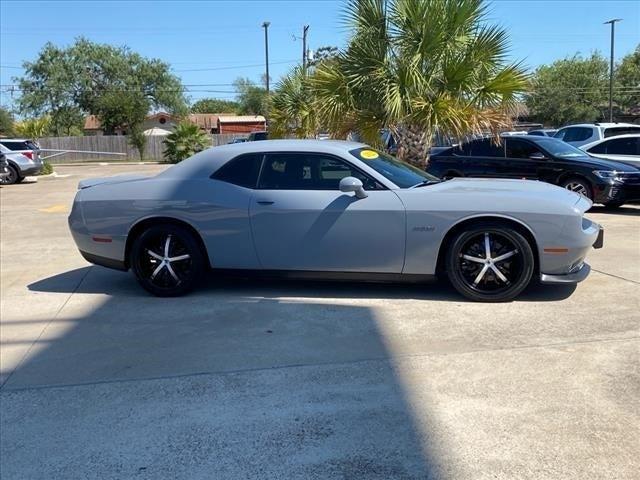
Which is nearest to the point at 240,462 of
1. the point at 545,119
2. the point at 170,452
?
the point at 170,452

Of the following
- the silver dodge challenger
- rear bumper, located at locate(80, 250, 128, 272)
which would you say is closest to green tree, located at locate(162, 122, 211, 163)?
rear bumper, located at locate(80, 250, 128, 272)

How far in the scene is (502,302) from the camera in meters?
5.52

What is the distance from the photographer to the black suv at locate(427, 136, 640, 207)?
432 inches

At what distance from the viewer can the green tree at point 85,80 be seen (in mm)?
60219

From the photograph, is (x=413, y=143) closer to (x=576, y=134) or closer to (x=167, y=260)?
(x=167, y=260)

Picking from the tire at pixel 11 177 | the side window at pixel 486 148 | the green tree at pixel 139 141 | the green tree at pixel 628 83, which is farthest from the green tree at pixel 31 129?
the green tree at pixel 628 83

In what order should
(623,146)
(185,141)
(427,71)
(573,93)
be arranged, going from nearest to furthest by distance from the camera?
(427,71), (623,146), (185,141), (573,93)

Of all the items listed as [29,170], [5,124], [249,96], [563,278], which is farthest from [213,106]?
[563,278]

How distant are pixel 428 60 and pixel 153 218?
6051 millimetres

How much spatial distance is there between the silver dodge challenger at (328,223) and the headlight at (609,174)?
18.6 ft

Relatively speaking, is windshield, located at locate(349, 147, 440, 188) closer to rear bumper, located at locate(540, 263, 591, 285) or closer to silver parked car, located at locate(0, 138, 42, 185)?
rear bumper, located at locate(540, 263, 591, 285)

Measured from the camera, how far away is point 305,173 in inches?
231

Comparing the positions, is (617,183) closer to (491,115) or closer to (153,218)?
(491,115)

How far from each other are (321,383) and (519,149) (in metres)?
9.12
